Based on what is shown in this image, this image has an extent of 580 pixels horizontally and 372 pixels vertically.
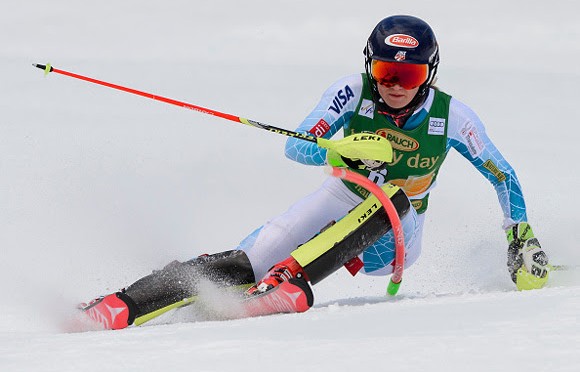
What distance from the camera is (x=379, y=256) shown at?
14.2ft

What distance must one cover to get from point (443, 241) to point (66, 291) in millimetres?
2511

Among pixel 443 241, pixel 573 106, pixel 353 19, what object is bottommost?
pixel 443 241

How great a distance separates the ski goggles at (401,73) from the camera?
4.04 meters

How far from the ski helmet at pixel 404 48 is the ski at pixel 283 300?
0.96 metres

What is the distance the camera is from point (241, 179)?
702 centimetres

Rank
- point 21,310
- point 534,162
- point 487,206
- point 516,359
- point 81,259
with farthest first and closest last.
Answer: point 534,162
point 487,206
point 81,259
point 21,310
point 516,359

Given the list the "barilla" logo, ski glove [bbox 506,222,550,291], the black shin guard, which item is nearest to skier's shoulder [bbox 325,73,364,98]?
the "barilla" logo

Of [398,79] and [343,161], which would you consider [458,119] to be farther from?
[343,161]

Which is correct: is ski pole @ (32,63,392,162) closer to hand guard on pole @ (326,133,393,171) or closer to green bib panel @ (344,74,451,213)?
hand guard on pole @ (326,133,393,171)

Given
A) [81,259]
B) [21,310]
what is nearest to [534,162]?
[81,259]

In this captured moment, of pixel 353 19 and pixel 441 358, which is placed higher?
pixel 353 19

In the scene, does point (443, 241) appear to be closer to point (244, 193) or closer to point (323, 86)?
point (244, 193)

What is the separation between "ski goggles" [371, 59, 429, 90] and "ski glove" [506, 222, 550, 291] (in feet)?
2.55

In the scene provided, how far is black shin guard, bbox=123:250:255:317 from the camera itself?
3.75 metres
